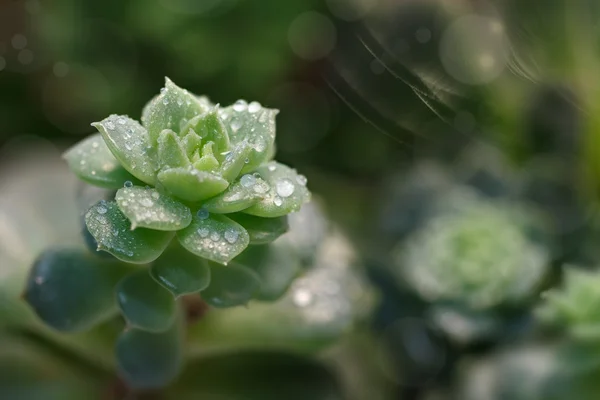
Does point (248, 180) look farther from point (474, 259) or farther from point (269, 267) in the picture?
point (474, 259)

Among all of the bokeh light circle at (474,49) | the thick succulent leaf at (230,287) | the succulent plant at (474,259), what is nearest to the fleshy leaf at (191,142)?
the thick succulent leaf at (230,287)

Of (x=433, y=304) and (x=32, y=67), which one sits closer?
(x=433, y=304)

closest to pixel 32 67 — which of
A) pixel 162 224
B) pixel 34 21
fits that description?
pixel 34 21

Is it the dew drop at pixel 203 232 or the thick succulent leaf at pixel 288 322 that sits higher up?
the thick succulent leaf at pixel 288 322

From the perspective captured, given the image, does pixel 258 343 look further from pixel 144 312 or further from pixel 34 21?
pixel 34 21

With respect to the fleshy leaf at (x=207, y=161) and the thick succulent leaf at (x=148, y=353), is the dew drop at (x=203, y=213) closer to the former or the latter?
the fleshy leaf at (x=207, y=161)

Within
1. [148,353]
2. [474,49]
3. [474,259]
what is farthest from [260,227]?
[474,49]
